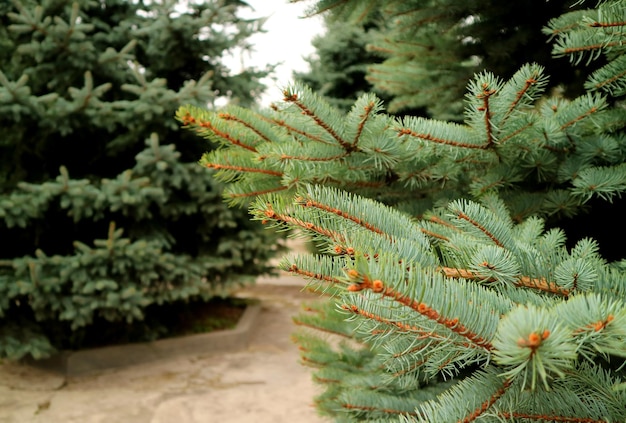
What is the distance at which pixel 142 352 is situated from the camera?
14.0 ft

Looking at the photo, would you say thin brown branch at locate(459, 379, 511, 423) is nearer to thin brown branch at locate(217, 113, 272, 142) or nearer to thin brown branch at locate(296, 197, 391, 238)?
thin brown branch at locate(296, 197, 391, 238)

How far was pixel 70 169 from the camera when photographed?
169 inches

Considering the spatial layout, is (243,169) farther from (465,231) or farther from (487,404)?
(487,404)

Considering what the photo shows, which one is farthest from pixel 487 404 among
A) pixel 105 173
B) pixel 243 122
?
pixel 105 173

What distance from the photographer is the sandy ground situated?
325cm

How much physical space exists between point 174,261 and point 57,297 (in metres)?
0.96

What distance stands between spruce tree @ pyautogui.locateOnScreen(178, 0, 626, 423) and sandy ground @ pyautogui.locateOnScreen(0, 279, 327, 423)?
1.67 metres

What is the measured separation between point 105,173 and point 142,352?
68.6 inches

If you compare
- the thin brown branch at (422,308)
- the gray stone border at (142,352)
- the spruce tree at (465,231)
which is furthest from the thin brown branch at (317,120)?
the gray stone border at (142,352)

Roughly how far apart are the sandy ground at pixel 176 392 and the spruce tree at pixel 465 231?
1665 mm

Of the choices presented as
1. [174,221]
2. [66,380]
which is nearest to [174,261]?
[174,221]

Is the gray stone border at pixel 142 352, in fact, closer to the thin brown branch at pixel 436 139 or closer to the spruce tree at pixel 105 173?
the spruce tree at pixel 105 173

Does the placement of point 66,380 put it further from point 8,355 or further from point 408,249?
point 408,249

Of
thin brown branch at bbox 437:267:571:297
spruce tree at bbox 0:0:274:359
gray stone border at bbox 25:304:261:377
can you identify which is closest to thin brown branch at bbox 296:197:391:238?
thin brown branch at bbox 437:267:571:297
